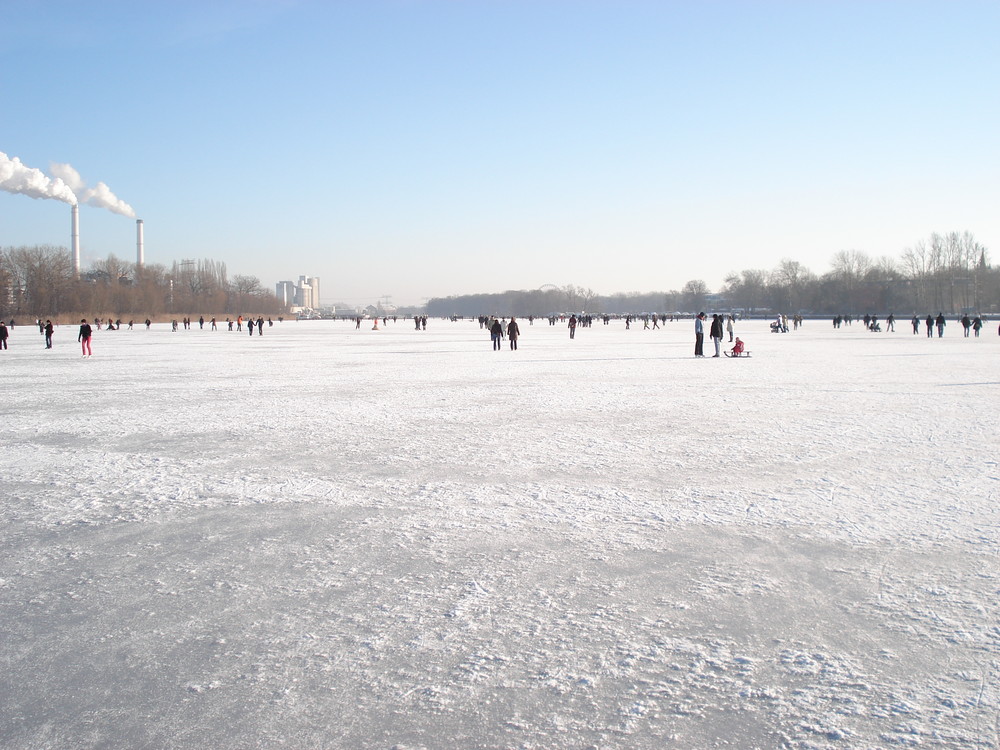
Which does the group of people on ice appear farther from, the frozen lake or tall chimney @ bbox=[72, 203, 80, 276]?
tall chimney @ bbox=[72, 203, 80, 276]

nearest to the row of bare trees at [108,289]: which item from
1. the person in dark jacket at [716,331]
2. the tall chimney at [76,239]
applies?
the tall chimney at [76,239]

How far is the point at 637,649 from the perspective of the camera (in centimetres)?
276

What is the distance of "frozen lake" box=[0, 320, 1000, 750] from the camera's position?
2.35 metres

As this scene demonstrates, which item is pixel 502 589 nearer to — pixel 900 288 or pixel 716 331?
pixel 716 331

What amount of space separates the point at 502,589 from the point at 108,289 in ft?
339

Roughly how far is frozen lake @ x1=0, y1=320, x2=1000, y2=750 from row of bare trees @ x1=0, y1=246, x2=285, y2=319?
7508cm

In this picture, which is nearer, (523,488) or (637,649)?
(637,649)

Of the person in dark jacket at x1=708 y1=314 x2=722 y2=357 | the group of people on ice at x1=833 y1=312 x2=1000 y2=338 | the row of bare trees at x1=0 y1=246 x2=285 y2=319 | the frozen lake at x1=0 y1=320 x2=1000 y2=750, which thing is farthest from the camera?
the row of bare trees at x1=0 y1=246 x2=285 y2=319

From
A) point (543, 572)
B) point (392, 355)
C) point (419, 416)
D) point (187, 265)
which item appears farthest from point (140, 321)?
point (543, 572)

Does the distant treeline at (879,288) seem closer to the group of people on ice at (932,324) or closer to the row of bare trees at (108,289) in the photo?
the group of people on ice at (932,324)

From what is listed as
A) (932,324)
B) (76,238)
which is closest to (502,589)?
(932,324)

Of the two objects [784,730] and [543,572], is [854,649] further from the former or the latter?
[543,572]

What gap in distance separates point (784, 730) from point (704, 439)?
5394mm

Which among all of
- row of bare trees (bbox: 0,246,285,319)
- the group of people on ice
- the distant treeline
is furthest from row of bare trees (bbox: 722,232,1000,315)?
row of bare trees (bbox: 0,246,285,319)
